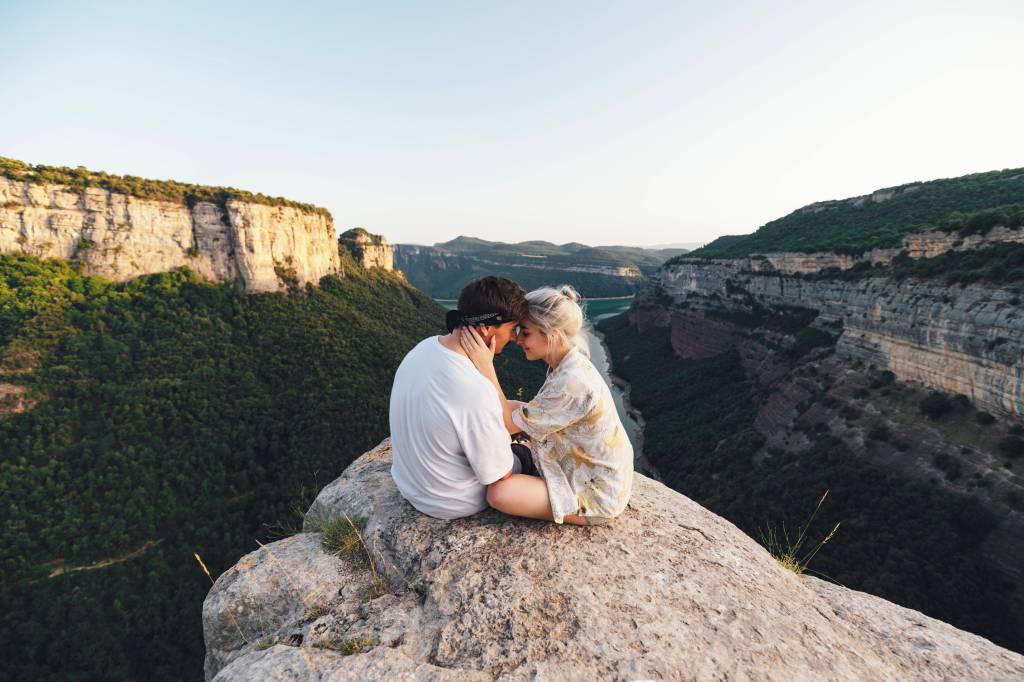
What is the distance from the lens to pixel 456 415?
3113 mm

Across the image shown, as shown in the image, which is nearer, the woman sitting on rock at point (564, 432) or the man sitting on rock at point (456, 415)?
the man sitting on rock at point (456, 415)

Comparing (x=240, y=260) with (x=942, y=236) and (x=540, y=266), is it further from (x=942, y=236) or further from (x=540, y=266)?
(x=540, y=266)

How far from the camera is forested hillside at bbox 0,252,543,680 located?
19234 mm

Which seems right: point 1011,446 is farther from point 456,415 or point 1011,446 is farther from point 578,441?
point 456,415

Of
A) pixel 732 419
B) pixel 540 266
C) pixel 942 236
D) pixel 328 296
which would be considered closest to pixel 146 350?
pixel 328 296

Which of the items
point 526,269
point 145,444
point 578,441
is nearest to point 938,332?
point 578,441

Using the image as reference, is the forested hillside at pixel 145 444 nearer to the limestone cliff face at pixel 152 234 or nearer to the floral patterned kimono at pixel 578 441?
the limestone cliff face at pixel 152 234

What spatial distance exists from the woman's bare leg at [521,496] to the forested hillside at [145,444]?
1632 centimetres

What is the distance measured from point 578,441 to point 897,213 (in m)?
57.7

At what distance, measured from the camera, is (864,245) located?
107ft

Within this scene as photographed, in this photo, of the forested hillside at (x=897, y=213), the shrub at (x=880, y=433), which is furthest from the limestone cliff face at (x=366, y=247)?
the shrub at (x=880, y=433)

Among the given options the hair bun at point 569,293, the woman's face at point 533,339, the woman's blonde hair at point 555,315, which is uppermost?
the hair bun at point 569,293

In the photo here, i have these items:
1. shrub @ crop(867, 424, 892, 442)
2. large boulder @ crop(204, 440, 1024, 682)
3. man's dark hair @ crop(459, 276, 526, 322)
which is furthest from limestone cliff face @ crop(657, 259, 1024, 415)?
man's dark hair @ crop(459, 276, 526, 322)

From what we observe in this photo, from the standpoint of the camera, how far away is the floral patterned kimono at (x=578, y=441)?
11.4 ft
